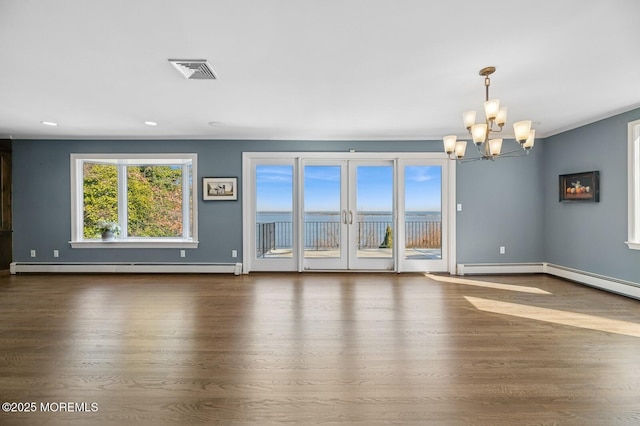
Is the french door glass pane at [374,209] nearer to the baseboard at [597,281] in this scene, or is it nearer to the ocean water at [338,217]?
the ocean water at [338,217]

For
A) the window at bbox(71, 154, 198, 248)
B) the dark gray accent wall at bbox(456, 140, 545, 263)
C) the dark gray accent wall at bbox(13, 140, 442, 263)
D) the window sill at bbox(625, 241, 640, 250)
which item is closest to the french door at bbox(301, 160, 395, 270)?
the dark gray accent wall at bbox(13, 140, 442, 263)

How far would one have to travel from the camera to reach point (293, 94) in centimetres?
333

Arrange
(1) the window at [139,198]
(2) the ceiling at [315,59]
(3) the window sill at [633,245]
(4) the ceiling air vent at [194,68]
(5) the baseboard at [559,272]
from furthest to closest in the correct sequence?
(1) the window at [139,198], (5) the baseboard at [559,272], (3) the window sill at [633,245], (4) the ceiling air vent at [194,68], (2) the ceiling at [315,59]

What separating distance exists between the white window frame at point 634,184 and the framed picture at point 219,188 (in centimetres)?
576

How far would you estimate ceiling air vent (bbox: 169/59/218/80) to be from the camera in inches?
101

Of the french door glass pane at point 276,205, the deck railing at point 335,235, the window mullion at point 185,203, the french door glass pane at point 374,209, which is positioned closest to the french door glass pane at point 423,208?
the deck railing at point 335,235

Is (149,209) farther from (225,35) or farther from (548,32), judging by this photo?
(548,32)

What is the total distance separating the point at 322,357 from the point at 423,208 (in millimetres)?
3789

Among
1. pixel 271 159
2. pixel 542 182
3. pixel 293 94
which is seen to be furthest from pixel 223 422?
pixel 542 182

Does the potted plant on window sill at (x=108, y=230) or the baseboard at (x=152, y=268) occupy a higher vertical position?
the potted plant on window sill at (x=108, y=230)

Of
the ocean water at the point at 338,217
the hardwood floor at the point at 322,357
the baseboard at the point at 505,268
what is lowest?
the hardwood floor at the point at 322,357

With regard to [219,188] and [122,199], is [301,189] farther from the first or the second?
[122,199]

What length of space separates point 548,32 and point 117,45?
10.6ft

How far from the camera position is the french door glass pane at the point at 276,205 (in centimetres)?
547
